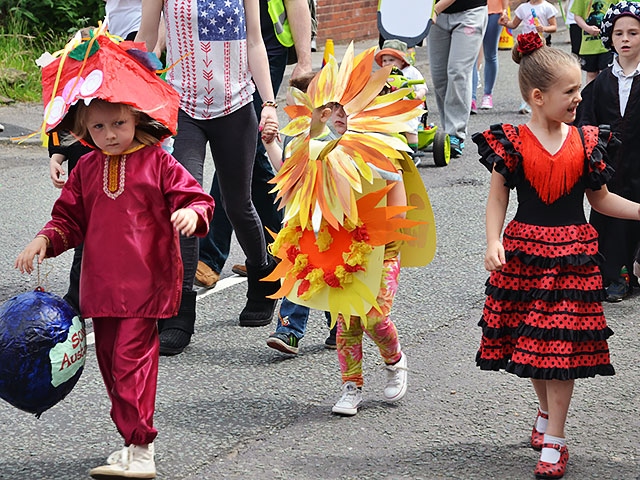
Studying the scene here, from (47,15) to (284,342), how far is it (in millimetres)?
9094

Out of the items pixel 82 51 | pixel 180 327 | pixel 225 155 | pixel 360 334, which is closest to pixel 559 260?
pixel 360 334

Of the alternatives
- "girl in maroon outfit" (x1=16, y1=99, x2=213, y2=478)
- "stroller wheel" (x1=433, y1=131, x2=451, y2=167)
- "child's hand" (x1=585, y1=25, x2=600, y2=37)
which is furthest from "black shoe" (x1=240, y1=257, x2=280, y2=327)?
"child's hand" (x1=585, y1=25, x2=600, y2=37)

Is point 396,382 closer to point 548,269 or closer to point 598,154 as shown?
point 548,269

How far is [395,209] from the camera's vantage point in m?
4.48

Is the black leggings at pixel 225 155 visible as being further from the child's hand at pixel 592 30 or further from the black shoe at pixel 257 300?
the child's hand at pixel 592 30

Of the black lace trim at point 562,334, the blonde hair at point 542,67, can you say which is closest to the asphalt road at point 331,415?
the black lace trim at point 562,334

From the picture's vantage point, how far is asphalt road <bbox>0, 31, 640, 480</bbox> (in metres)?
4.21

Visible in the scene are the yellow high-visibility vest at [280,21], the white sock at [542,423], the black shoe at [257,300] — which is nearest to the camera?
the white sock at [542,423]

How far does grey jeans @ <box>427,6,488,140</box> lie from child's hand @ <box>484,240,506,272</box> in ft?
20.0

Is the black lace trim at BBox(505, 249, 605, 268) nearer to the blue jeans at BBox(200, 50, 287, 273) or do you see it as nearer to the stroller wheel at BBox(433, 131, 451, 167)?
the blue jeans at BBox(200, 50, 287, 273)

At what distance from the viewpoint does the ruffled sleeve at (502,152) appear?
412 centimetres

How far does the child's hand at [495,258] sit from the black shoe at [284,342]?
160cm

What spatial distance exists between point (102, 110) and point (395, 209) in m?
1.24

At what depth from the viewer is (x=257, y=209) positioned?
6305 mm
